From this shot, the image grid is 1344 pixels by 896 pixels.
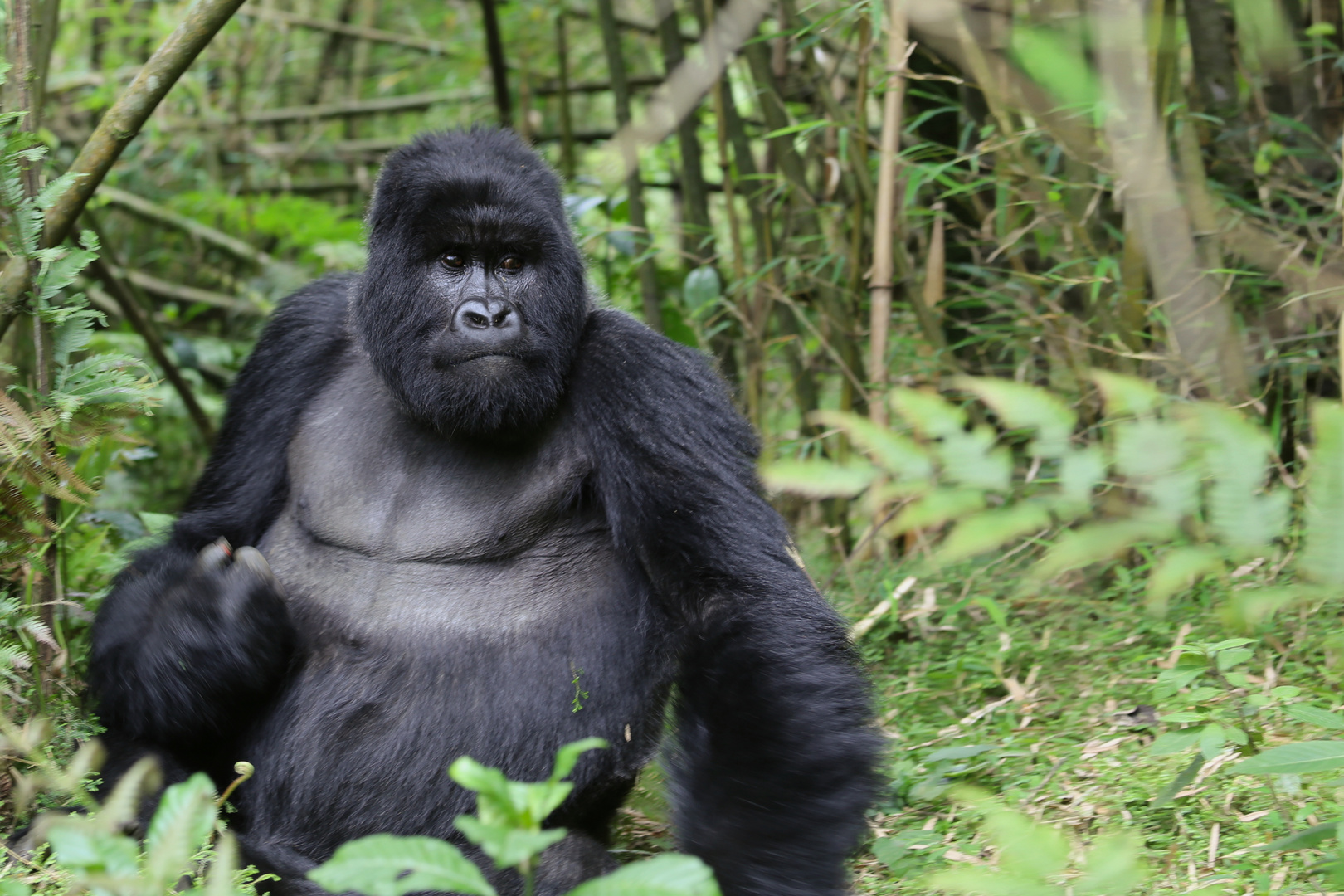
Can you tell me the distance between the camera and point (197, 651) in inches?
107

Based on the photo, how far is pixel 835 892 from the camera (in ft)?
7.54

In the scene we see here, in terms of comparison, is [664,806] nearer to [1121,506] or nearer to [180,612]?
[180,612]

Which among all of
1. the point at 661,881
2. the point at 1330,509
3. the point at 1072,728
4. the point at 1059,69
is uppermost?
the point at 1059,69

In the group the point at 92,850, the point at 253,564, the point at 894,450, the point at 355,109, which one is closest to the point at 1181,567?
the point at 894,450

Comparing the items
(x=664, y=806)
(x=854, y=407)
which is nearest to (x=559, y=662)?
(x=664, y=806)

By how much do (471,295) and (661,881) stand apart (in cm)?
172

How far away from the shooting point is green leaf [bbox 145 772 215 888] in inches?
56.0

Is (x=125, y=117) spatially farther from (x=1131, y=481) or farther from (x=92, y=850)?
(x=1131, y=481)

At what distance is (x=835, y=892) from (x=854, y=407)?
2.33 meters

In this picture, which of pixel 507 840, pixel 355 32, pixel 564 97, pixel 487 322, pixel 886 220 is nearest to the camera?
pixel 507 840

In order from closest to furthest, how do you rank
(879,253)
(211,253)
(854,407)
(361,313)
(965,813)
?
(965,813) < (361,313) < (879,253) < (854,407) < (211,253)

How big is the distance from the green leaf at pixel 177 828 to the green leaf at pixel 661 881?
0.47 meters

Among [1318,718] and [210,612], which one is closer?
[1318,718]

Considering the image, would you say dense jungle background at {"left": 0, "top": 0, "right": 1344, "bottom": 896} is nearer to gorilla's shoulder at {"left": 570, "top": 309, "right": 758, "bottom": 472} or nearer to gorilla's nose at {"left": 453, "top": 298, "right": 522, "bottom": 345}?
gorilla's shoulder at {"left": 570, "top": 309, "right": 758, "bottom": 472}
